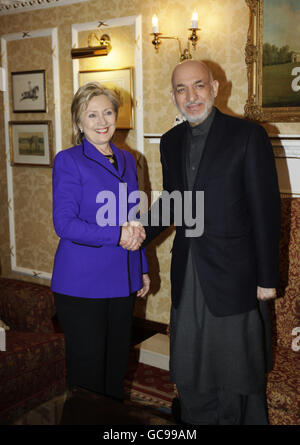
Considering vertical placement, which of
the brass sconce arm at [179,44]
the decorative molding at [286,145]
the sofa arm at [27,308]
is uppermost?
the brass sconce arm at [179,44]

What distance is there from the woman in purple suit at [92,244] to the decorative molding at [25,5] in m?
2.42

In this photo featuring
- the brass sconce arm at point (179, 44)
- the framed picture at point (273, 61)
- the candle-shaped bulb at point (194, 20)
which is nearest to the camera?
the framed picture at point (273, 61)

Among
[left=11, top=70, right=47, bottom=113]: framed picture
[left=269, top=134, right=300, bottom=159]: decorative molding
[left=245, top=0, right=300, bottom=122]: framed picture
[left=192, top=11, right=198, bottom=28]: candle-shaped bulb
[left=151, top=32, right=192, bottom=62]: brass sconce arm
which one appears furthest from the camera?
[left=11, top=70, right=47, bottom=113]: framed picture

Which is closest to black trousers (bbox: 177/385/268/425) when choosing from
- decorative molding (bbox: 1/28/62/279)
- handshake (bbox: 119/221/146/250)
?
handshake (bbox: 119/221/146/250)

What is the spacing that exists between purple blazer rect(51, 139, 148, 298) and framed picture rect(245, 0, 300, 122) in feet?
4.81

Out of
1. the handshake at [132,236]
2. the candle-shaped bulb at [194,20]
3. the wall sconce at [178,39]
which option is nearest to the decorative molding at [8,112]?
the wall sconce at [178,39]

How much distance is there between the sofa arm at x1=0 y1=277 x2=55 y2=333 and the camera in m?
3.00

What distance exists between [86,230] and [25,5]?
335 centimetres

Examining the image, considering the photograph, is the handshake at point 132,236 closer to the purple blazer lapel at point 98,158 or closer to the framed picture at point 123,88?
the purple blazer lapel at point 98,158

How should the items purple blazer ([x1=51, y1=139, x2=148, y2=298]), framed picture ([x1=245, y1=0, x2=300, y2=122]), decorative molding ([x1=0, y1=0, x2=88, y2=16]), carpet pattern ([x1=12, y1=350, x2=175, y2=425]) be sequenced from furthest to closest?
decorative molding ([x1=0, y1=0, x2=88, y2=16]) → framed picture ([x1=245, y1=0, x2=300, y2=122]) → carpet pattern ([x1=12, y1=350, x2=175, y2=425]) → purple blazer ([x1=51, y1=139, x2=148, y2=298])

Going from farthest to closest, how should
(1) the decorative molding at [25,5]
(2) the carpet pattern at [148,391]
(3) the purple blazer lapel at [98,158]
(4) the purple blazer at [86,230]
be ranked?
1. (1) the decorative molding at [25,5]
2. (2) the carpet pattern at [148,391]
3. (3) the purple blazer lapel at [98,158]
4. (4) the purple blazer at [86,230]

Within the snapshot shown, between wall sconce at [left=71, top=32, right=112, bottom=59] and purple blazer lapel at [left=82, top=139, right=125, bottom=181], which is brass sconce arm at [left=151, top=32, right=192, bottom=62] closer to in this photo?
wall sconce at [left=71, top=32, right=112, bottom=59]

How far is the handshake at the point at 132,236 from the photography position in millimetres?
2348

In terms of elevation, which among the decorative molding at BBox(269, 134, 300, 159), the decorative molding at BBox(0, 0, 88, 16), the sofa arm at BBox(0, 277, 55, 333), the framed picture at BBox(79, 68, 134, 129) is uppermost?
the decorative molding at BBox(0, 0, 88, 16)
